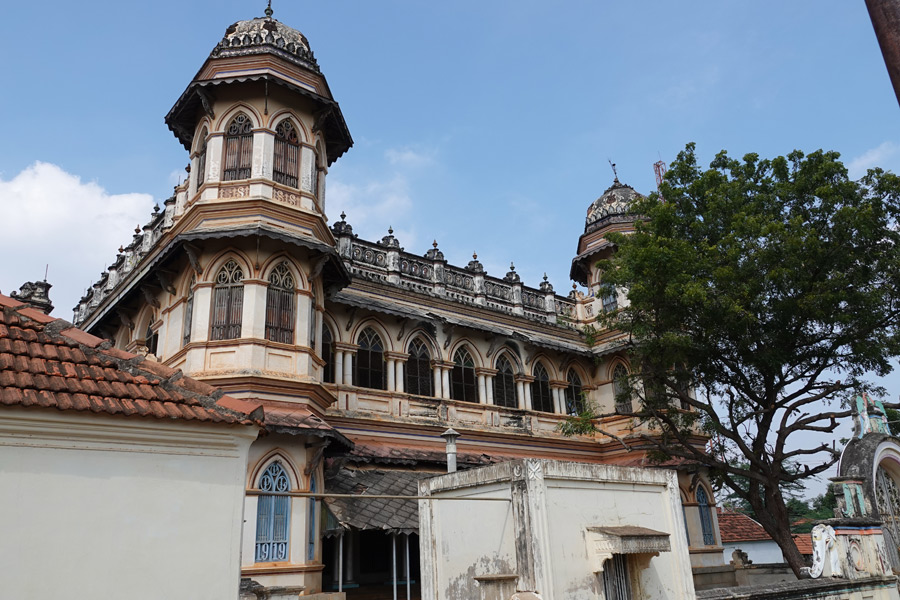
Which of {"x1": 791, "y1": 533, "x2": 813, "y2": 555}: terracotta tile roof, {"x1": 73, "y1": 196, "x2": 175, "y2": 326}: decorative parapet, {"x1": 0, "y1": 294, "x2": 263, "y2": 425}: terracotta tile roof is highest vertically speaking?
{"x1": 73, "y1": 196, "x2": 175, "y2": 326}: decorative parapet

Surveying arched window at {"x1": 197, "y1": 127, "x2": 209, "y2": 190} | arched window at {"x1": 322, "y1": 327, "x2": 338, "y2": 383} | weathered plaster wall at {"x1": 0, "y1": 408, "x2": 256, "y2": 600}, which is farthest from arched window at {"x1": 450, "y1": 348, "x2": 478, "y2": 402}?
weathered plaster wall at {"x1": 0, "y1": 408, "x2": 256, "y2": 600}

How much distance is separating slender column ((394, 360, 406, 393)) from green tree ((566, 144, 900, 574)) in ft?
14.8

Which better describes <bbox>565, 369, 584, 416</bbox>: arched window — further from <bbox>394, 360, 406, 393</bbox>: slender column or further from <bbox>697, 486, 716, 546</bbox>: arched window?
<bbox>394, 360, 406, 393</bbox>: slender column

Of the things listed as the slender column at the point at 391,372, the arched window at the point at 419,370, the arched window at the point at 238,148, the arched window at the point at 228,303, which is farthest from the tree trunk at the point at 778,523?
the arched window at the point at 238,148

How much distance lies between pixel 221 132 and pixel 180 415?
37.0 ft

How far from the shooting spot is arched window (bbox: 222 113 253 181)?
15781 millimetres

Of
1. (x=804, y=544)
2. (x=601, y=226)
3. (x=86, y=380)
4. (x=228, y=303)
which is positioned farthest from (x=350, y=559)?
(x=804, y=544)

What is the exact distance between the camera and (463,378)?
19688mm

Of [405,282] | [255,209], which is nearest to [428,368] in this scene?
[405,282]

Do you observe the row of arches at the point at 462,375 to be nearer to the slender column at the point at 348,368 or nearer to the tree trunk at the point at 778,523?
the slender column at the point at 348,368

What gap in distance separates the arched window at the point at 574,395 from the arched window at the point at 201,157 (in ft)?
40.5

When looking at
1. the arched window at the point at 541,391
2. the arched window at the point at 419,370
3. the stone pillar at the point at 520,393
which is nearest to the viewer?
the arched window at the point at 419,370

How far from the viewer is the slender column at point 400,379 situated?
18.0m

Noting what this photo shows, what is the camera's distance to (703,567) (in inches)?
809
